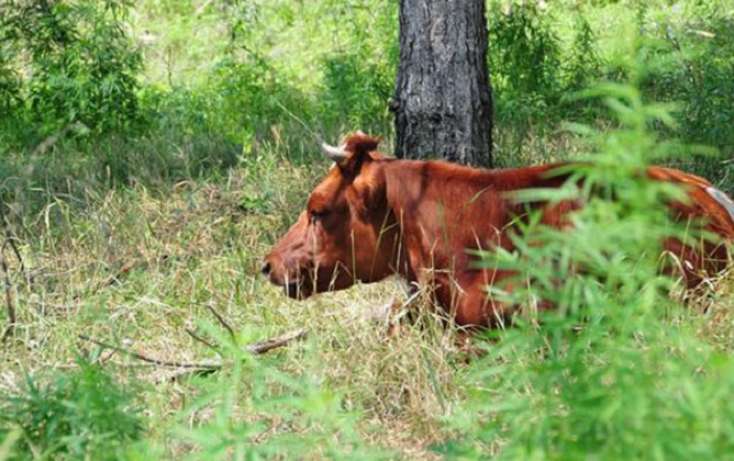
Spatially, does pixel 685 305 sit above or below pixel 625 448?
below

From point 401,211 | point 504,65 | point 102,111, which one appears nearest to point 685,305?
point 401,211

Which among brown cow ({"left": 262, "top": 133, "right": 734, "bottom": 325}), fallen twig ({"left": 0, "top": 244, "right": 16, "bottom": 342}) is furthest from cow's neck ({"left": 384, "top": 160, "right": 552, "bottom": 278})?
fallen twig ({"left": 0, "top": 244, "right": 16, "bottom": 342})

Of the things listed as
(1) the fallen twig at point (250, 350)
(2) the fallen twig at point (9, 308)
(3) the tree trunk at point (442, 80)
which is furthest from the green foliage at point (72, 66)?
(1) the fallen twig at point (250, 350)

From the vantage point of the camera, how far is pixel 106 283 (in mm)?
7574

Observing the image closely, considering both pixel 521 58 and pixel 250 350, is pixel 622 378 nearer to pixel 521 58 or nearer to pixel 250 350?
pixel 250 350

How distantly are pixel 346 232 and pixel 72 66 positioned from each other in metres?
4.47

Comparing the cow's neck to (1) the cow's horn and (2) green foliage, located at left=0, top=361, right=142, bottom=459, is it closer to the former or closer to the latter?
(1) the cow's horn

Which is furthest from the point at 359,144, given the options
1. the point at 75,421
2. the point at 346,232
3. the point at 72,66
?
the point at 72,66

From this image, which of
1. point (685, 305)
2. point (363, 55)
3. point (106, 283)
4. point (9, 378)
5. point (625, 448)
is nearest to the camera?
point (625, 448)

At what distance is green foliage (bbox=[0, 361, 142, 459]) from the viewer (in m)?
4.54

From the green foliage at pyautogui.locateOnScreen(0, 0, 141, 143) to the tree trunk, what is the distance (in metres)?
3.05

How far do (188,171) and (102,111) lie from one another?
1.65 meters

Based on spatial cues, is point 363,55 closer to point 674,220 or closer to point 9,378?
point 674,220

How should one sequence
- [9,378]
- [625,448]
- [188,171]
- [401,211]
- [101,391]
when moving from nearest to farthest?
1. [625,448]
2. [101,391]
3. [9,378]
4. [401,211]
5. [188,171]
